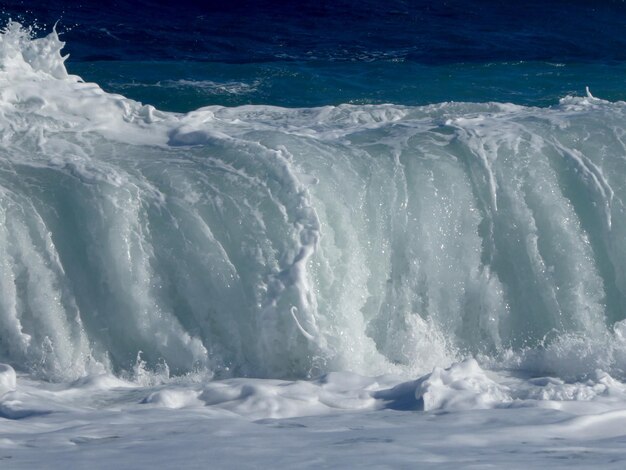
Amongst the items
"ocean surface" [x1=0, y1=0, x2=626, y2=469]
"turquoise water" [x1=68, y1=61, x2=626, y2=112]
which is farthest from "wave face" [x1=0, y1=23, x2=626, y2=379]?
"turquoise water" [x1=68, y1=61, x2=626, y2=112]

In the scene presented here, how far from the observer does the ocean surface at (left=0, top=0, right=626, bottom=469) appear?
4.62 m

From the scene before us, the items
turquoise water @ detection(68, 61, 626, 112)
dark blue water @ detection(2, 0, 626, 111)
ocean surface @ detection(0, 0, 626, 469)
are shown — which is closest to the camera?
ocean surface @ detection(0, 0, 626, 469)

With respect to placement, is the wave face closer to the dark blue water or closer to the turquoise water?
the turquoise water

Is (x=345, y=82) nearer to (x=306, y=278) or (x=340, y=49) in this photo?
(x=340, y=49)

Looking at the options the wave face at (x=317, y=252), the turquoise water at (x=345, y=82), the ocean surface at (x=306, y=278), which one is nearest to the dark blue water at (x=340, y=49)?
the turquoise water at (x=345, y=82)

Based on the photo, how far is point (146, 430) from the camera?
4.23 metres

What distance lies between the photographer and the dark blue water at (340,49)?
10797 millimetres

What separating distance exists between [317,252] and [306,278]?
0.68 feet

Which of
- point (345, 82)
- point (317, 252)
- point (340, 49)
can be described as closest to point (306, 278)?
point (317, 252)

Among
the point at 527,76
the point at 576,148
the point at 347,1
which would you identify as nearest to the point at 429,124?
the point at 576,148

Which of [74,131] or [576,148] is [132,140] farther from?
[576,148]

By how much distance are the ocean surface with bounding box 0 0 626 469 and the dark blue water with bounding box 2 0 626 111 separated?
316 centimetres

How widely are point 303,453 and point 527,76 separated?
8665 millimetres

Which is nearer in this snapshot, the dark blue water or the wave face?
the wave face
